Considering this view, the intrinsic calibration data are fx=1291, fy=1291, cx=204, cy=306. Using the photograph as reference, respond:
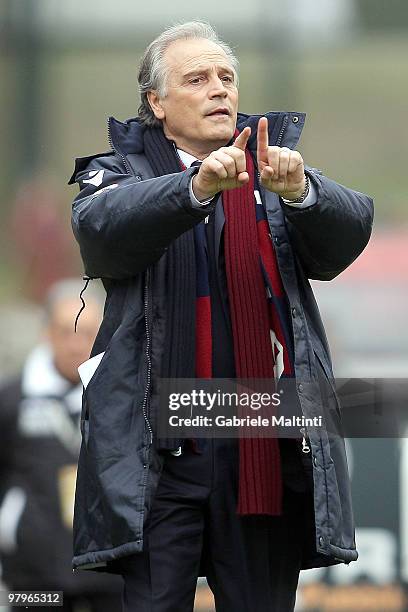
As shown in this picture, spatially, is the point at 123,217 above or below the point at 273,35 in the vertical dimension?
below

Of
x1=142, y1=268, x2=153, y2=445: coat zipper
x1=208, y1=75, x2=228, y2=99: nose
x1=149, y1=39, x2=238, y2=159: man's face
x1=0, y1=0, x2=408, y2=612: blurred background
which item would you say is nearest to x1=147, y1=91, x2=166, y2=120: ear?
x1=149, y1=39, x2=238, y2=159: man's face

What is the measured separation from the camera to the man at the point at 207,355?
2373mm

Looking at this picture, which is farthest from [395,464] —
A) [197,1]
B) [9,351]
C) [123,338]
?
[197,1]

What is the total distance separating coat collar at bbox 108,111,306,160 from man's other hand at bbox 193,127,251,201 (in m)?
0.29

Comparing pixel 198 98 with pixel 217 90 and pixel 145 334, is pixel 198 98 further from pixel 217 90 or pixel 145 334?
pixel 145 334

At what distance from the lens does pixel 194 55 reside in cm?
257

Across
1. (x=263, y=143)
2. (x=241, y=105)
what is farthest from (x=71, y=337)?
(x=263, y=143)

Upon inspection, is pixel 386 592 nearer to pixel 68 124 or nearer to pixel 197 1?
pixel 68 124

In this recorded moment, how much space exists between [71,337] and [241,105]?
95 cm

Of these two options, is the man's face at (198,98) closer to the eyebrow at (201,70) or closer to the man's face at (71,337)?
the eyebrow at (201,70)

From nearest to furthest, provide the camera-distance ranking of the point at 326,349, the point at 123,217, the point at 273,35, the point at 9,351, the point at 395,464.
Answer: the point at 123,217 → the point at 326,349 → the point at 395,464 → the point at 9,351 → the point at 273,35

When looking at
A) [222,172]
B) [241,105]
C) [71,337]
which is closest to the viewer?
[222,172]

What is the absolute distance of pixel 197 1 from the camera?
4.85m

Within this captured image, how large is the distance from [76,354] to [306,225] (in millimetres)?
1742
